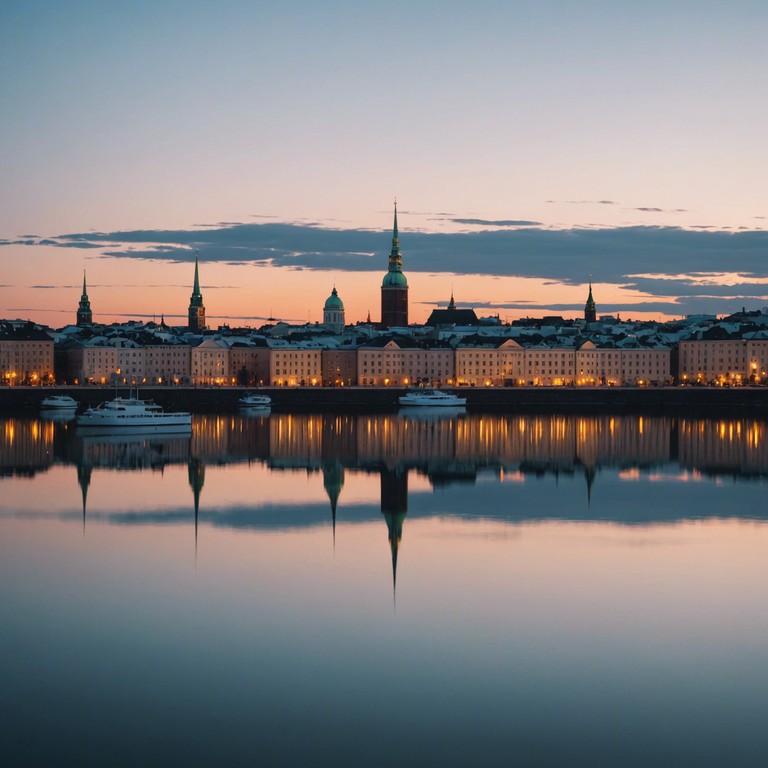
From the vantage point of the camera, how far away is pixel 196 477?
32.5m

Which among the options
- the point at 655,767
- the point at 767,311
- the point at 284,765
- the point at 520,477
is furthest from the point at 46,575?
the point at 767,311

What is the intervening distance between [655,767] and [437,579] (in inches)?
299

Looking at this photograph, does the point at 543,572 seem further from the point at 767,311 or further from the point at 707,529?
the point at 767,311

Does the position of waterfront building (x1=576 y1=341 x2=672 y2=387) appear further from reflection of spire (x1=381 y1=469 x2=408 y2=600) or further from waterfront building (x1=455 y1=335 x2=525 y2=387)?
reflection of spire (x1=381 y1=469 x2=408 y2=600)

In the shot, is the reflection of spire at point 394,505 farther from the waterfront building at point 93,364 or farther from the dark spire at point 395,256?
the dark spire at point 395,256

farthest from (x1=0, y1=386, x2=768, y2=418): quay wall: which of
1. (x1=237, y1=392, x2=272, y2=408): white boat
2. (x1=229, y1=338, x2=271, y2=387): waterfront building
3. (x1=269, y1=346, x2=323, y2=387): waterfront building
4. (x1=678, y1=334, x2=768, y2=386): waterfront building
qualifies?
(x1=229, y1=338, x2=271, y2=387): waterfront building

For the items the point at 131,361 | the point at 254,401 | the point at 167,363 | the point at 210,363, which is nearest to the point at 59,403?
the point at 254,401

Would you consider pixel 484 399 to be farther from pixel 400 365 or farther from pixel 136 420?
pixel 136 420

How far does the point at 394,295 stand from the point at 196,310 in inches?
930

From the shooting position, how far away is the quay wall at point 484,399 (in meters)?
77.8

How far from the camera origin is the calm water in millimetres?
11258

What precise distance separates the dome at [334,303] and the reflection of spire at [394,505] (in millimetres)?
119490

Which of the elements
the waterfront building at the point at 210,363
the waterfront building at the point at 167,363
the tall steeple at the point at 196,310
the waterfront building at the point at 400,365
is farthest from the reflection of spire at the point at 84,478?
the tall steeple at the point at 196,310

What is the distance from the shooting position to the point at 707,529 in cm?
2303
